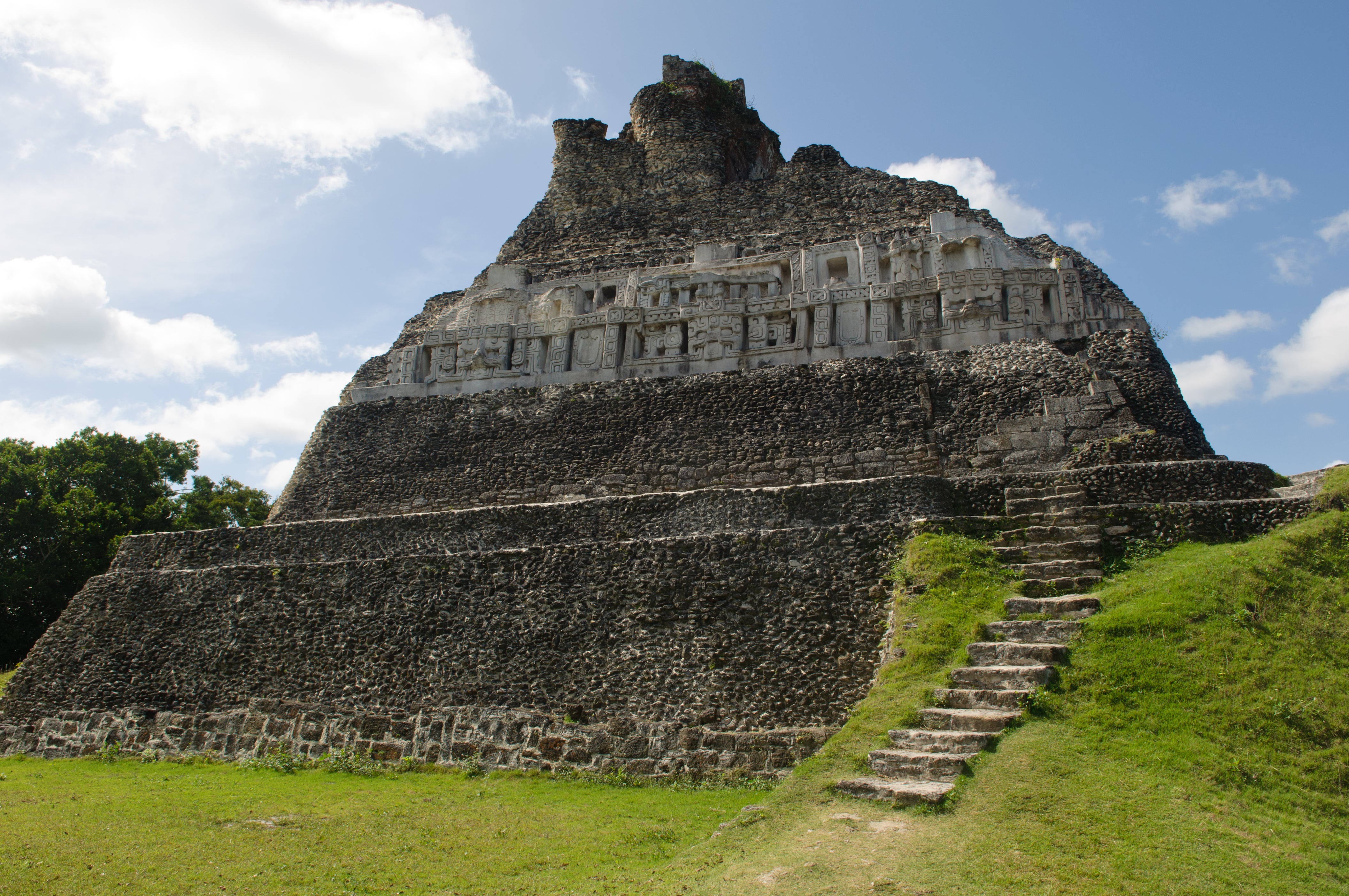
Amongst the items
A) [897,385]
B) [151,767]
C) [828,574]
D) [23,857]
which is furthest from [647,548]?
[151,767]

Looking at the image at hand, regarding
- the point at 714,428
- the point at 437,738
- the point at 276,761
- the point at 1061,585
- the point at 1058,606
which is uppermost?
the point at 714,428

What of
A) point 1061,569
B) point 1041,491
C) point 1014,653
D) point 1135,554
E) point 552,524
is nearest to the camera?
point 1014,653

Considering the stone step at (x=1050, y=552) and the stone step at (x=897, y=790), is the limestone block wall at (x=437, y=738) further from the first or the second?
the stone step at (x=1050, y=552)

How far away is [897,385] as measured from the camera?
532 inches

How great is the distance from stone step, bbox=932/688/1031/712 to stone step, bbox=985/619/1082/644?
778 millimetres

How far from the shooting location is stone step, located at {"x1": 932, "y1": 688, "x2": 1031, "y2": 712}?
21.2ft

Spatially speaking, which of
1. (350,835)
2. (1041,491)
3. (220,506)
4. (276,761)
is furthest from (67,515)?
(1041,491)

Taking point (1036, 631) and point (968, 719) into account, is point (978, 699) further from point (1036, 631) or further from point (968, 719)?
point (1036, 631)

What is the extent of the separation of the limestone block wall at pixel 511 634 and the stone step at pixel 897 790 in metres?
2.37

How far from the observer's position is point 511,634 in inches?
410

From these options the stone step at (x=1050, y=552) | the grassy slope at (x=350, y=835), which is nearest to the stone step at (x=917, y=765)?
the grassy slope at (x=350, y=835)

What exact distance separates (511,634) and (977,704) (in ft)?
18.7

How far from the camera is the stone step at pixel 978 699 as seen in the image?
254 inches

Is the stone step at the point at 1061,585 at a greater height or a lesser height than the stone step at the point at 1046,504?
lesser
